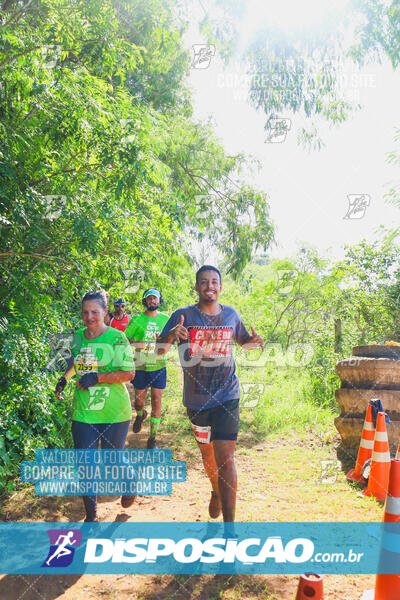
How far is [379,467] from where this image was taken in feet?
14.0

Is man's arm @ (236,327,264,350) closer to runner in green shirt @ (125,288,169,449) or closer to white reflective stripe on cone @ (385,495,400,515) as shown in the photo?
white reflective stripe on cone @ (385,495,400,515)

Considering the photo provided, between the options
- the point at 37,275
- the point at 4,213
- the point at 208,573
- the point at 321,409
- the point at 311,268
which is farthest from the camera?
the point at 311,268

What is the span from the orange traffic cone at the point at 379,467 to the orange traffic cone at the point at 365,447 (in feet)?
1.18

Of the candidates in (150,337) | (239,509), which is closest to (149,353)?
(150,337)

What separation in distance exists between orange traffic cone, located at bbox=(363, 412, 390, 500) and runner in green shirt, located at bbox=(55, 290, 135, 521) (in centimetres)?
241

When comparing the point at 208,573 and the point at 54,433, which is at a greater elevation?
the point at 54,433

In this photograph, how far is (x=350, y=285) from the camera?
9234mm

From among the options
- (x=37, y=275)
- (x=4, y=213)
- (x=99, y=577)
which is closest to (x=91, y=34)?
(x=4, y=213)

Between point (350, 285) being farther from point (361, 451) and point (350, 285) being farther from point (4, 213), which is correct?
point (4, 213)

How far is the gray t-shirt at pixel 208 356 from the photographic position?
3486mm

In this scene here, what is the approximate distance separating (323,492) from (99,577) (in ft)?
7.80

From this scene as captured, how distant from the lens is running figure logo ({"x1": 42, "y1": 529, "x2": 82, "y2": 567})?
3170mm

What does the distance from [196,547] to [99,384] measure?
1433mm

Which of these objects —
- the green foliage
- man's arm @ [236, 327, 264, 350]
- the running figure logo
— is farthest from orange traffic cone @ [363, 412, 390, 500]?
the green foliage
